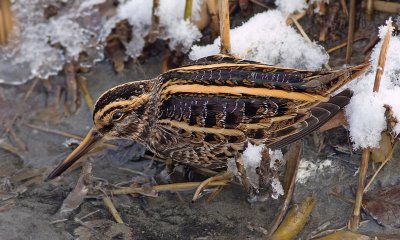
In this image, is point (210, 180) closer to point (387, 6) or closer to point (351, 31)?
point (351, 31)

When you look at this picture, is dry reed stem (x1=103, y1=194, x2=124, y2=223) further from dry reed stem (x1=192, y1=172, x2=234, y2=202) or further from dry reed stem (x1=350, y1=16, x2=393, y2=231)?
dry reed stem (x1=350, y1=16, x2=393, y2=231)

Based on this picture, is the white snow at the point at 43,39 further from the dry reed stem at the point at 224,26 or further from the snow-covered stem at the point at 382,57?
the snow-covered stem at the point at 382,57

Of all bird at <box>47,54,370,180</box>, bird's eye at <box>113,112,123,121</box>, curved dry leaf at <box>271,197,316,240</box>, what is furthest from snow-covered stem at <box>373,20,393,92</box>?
bird's eye at <box>113,112,123,121</box>

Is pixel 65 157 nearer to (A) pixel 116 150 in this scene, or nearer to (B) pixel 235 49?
(A) pixel 116 150

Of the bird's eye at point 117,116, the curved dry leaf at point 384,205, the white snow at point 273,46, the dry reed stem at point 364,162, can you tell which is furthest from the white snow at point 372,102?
the bird's eye at point 117,116

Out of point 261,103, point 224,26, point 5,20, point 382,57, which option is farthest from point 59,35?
point 382,57

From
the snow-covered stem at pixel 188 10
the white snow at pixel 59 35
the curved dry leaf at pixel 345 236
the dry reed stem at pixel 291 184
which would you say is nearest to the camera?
the curved dry leaf at pixel 345 236

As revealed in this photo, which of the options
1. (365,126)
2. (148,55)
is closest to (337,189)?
(365,126)
